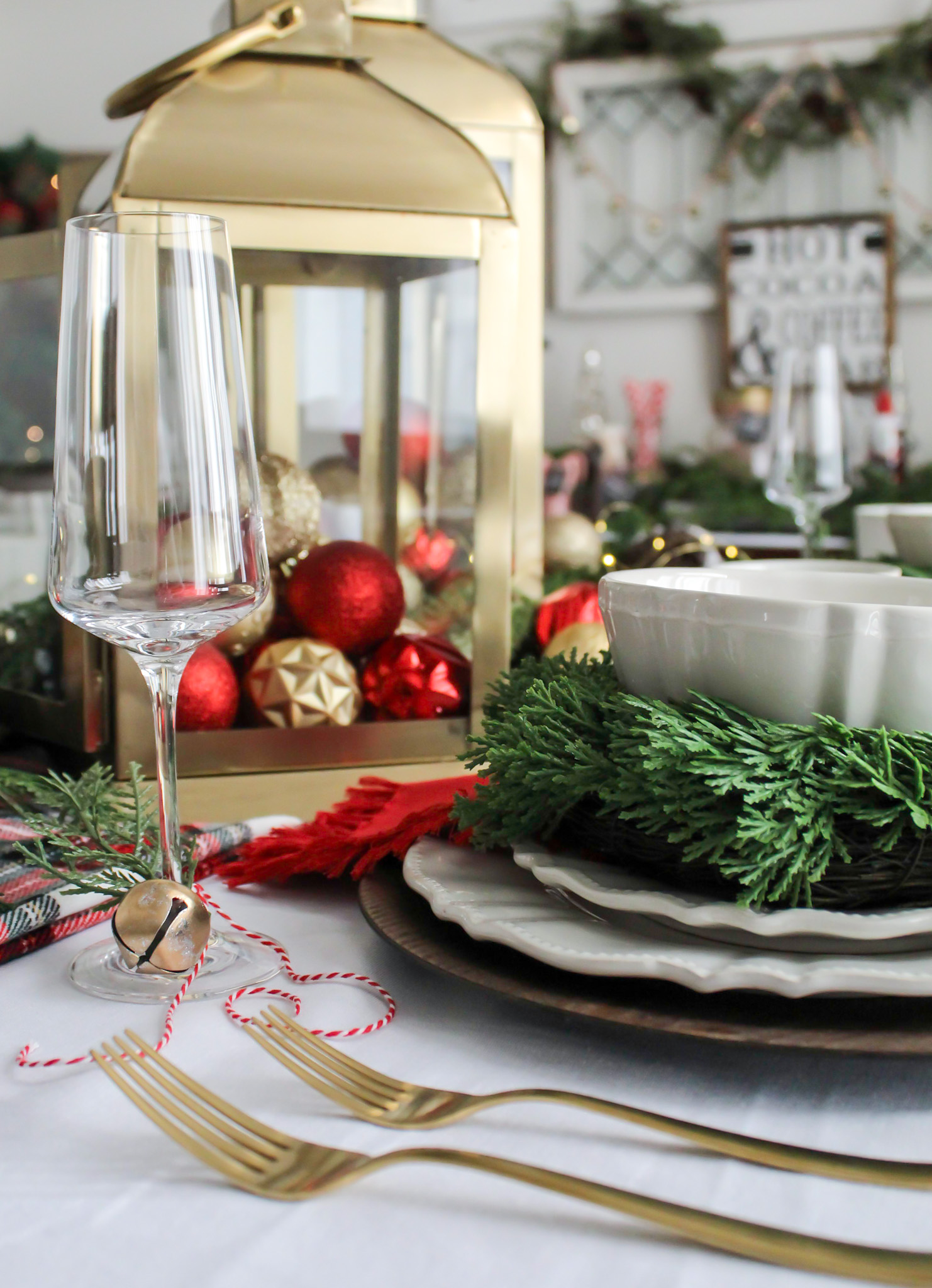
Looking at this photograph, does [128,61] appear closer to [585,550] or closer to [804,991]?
[585,550]

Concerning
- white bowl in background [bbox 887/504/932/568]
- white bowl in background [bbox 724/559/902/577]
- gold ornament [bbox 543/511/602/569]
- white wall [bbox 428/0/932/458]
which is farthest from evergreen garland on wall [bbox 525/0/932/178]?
white bowl in background [bbox 724/559/902/577]

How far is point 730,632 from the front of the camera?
37cm

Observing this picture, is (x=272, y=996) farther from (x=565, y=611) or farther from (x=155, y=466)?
(x=565, y=611)

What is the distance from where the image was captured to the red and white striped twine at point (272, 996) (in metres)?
0.32

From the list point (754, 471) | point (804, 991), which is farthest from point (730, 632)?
point (754, 471)

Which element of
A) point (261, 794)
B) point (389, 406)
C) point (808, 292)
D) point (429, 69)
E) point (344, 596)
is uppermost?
point (808, 292)

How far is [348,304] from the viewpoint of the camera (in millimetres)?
643

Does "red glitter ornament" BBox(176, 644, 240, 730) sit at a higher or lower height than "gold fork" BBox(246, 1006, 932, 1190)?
higher

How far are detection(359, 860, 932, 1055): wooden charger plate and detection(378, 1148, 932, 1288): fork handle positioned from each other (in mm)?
61

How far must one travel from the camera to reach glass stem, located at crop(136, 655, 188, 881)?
381mm

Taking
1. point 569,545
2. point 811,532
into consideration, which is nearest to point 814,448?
point 811,532

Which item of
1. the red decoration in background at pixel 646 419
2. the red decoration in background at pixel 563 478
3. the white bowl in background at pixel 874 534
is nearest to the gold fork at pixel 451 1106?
the white bowl in background at pixel 874 534

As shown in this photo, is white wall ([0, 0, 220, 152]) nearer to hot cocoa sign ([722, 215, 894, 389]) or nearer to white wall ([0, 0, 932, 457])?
white wall ([0, 0, 932, 457])

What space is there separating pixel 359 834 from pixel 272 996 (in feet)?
0.32
